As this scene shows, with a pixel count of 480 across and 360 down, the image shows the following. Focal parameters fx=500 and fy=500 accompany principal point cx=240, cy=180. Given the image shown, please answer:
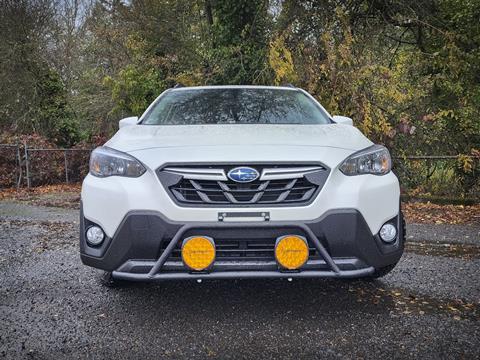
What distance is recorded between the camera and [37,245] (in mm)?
5797

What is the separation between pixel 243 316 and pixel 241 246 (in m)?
0.62

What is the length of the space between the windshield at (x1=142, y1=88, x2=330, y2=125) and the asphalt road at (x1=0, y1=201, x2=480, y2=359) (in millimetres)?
1344

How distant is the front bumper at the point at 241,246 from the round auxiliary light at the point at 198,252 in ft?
0.14

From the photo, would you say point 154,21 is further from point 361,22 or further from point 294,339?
point 294,339

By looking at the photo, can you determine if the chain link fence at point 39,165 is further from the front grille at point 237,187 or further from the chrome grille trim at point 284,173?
the chrome grille trim at point 284,173

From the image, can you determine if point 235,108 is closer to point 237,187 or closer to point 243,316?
point 237,187

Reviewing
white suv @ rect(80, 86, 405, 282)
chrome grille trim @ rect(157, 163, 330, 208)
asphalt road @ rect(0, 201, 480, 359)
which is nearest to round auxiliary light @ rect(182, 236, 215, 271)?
white suv @ rect(80, 86, 405, 282)

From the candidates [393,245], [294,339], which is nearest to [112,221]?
[294,339]

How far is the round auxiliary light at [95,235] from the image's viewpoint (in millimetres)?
3146

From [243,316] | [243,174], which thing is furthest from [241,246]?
[243,316]

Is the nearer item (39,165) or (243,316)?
(243,316)

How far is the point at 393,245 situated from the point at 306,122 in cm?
140

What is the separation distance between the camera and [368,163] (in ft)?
10.6

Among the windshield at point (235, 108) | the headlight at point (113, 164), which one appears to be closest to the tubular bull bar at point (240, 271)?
the headlight at point (113, 164)
